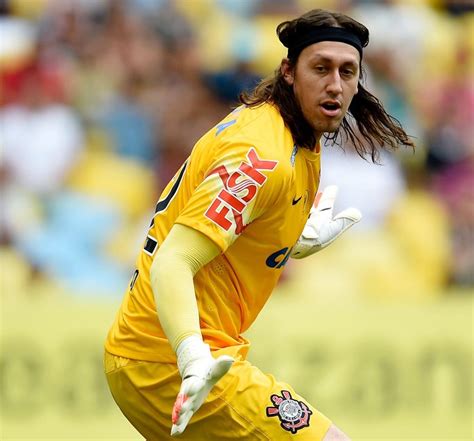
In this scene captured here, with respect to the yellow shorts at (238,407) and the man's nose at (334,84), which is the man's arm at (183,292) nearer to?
the yellow shorts at (238,407)

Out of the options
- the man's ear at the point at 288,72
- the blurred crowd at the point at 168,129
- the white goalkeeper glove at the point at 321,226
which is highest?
the blurred crowd at the point at 168,129

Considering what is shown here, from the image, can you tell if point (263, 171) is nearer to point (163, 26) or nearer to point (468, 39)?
point (163, 26)

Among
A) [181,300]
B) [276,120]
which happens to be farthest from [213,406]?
[276,120]

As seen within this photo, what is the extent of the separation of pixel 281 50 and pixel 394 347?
284 cm

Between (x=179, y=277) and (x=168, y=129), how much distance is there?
19.0 ft

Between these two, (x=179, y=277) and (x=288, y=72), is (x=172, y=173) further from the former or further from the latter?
(x=179, y=277)

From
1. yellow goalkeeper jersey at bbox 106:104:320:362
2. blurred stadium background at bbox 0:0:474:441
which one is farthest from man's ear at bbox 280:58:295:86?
blurred stadium background at bbox 0:0:474:441

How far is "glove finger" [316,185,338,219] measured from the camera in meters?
5.20

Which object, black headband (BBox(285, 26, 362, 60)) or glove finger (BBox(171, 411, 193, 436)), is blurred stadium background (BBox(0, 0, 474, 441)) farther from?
glove finger (BBox(171, 411, 193, 436))

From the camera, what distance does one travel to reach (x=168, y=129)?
381 inches

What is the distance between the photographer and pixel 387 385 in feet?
29.0

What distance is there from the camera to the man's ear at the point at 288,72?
14.5ft

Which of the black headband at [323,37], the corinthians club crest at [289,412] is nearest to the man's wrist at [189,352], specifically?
the corinthians club crest at [289,412]

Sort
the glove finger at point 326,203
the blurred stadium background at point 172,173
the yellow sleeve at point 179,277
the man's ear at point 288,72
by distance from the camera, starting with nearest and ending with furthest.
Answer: the yellow sleeve at point 179,277 → the man's ear at point 288,72 → the glove finger at point 326,203 → the blurred stadium background at point 172,173
